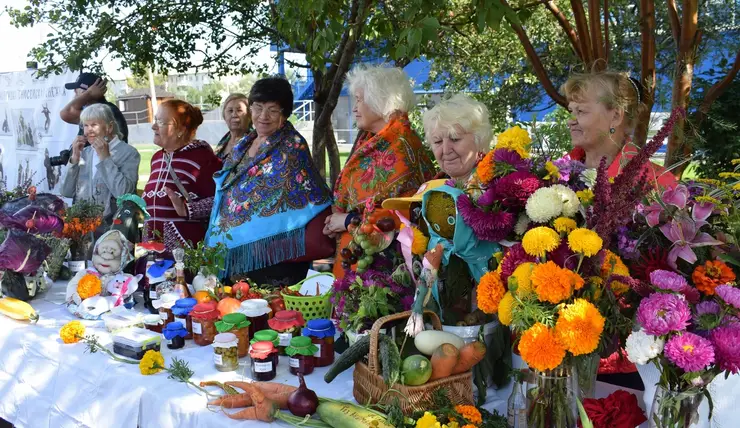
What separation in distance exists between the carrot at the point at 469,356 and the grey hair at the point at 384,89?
1.42 metres

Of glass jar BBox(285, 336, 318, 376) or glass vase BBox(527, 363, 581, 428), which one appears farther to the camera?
glass jar BBox(285, 336, 318, 376)

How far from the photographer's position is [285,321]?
1915 millimetres

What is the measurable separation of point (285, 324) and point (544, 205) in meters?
0.91

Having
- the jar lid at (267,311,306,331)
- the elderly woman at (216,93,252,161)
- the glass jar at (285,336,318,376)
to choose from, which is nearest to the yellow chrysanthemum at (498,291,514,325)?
the glass jar at (285,336,318,376)

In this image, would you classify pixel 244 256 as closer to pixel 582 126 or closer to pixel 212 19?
pixel 582 126

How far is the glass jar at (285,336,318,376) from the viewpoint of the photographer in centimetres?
179

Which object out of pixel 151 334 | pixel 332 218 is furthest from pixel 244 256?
pixel 151 334

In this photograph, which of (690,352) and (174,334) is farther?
(174,334)

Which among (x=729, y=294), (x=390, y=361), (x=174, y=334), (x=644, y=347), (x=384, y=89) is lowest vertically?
(x=174, y=334)

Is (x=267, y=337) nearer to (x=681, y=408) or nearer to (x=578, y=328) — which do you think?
(x=578, y=328)

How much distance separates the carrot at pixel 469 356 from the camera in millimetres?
1513

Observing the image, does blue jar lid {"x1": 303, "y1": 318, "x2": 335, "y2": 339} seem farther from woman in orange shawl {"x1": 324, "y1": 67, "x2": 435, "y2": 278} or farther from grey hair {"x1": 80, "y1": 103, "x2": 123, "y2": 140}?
grey hair {"x1": 80, "y1": 103, "x2": 123, "y2": 140}

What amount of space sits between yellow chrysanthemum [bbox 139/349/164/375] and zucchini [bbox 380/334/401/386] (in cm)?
72

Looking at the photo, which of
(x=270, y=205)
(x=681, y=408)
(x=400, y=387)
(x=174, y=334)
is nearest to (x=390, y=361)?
(x=400, y=387)
